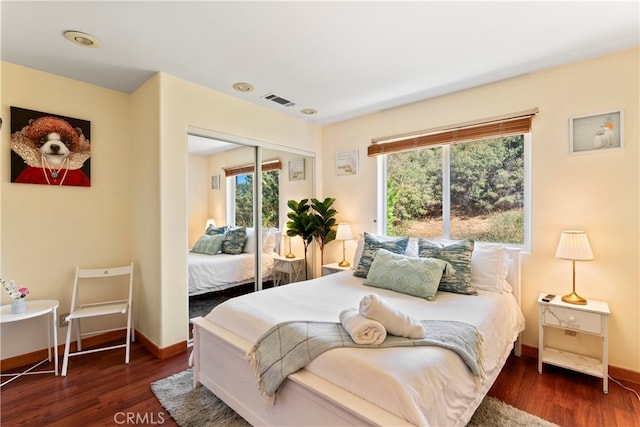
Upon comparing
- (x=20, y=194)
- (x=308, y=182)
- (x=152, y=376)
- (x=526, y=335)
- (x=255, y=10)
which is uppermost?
(x=255, y=10)

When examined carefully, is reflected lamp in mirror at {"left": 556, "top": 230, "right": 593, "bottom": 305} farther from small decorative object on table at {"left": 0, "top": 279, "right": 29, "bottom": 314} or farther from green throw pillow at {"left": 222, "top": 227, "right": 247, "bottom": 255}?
small decorative object on table at {"left": 0, "top": 279, "right": 29, "bottom": 314}

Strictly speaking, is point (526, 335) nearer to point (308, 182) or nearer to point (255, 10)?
point (308, 182)

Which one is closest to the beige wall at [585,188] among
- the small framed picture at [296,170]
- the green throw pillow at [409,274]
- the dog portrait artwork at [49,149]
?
the green throw pillow at [409,274]

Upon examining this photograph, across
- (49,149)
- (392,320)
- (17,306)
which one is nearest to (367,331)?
(392,320)

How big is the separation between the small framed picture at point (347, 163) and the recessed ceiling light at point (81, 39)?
2.70m

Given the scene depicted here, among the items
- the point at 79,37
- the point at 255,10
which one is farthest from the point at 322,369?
the point at 79,37

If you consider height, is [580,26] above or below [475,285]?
above

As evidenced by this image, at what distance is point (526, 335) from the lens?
265 cm

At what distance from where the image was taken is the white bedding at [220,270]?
2.93 meters

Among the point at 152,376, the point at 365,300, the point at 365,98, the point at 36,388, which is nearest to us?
the point at 365,300

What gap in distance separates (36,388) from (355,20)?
341cm

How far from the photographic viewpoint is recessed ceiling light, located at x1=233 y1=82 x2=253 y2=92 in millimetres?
2838

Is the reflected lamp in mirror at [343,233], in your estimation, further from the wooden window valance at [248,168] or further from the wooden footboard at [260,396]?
the wooden footboard at [260,396]

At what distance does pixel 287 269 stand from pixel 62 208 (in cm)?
236
